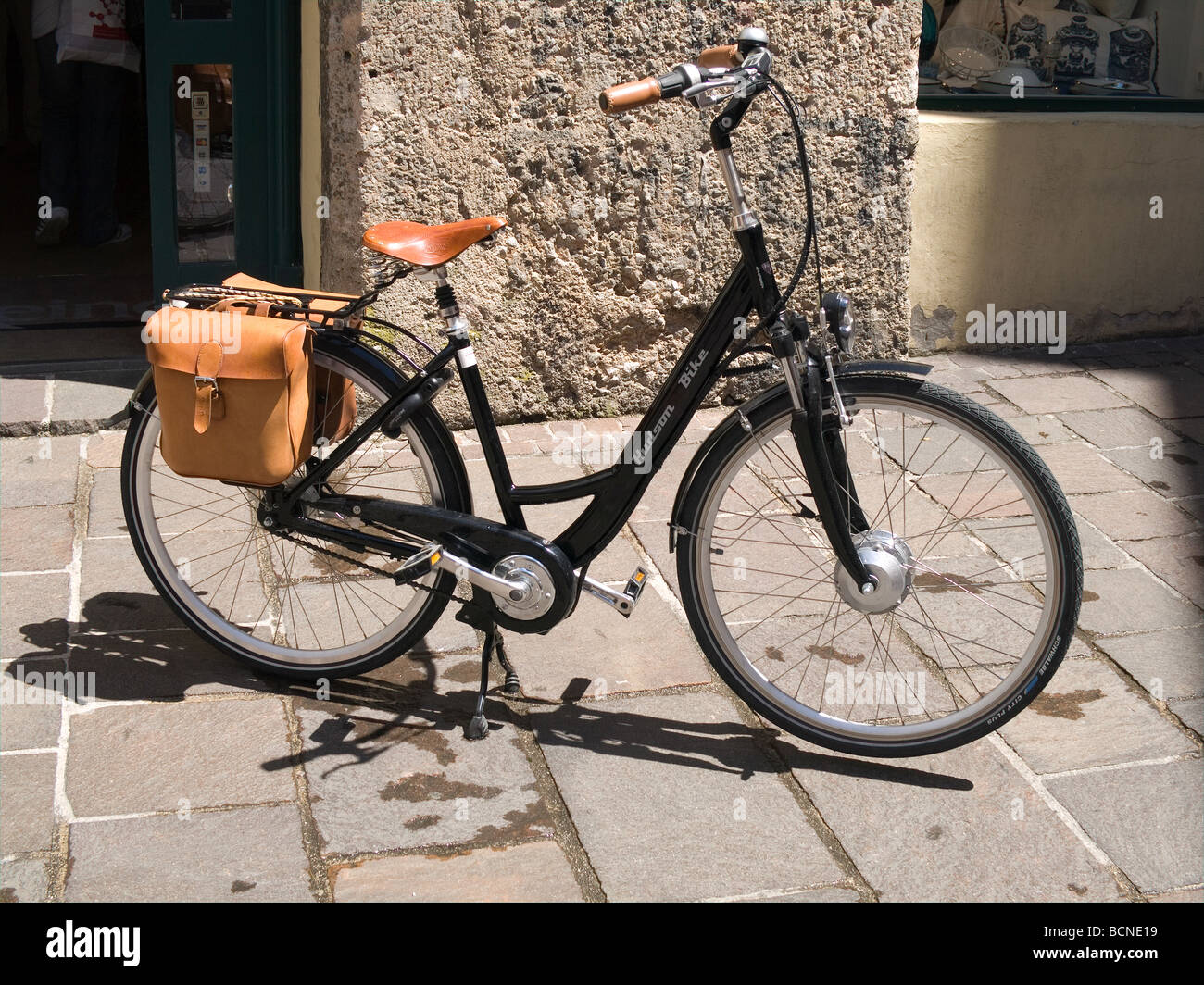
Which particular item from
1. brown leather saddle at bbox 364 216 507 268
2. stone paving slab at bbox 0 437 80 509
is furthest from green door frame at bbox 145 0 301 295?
brown leather saddle at bbox 364 216 507 268

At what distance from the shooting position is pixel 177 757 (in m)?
3.07

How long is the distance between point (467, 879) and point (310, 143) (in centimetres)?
300

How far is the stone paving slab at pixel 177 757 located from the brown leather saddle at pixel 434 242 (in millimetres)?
1123

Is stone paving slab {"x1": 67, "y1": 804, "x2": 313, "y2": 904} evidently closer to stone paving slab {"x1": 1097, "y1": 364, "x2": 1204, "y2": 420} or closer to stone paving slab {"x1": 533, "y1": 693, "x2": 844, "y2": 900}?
stone paving slab {"x1": 533, "y1": 693, "x2": 844, "y2": 900}

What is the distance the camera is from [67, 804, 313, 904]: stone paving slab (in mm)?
2646

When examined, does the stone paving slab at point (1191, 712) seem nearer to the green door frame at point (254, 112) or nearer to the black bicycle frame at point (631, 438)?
the black bicycle frame at point (631, 438)

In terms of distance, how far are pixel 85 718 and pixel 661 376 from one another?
2.51 meters

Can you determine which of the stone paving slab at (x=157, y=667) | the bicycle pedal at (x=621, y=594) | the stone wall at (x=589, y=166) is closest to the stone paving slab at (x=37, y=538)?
the stone paving slab at (x=157, y=667)

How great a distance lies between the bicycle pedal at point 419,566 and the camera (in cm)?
308

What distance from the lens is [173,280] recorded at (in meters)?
5.31

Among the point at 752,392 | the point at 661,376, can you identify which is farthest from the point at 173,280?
the point at 752,392

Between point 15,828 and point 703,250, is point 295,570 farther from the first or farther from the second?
point 703,250

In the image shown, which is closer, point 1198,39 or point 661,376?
point 661,376
